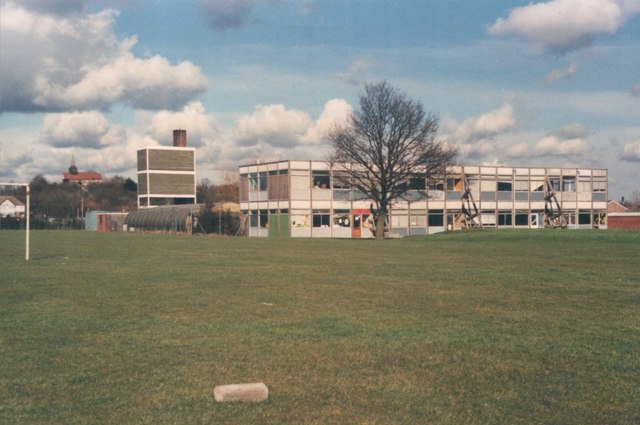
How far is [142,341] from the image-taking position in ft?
31.6

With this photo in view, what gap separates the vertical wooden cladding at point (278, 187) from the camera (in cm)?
7200

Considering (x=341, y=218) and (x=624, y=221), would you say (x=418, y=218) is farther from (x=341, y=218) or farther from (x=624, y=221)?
(x=624, y=221)

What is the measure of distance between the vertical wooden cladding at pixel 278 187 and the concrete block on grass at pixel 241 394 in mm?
65096

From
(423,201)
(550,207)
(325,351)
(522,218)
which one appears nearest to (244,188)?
(423,201)

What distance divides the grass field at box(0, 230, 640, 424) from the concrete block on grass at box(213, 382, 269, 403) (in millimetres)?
89

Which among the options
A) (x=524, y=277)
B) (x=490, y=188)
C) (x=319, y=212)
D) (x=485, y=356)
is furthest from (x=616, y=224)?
(x=485, y=356)

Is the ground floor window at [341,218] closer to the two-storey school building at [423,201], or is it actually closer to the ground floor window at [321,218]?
the two-storey school building at [423,201]

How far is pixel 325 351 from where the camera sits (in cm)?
889

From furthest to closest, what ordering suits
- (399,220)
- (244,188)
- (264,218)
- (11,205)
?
(11,205)
(244,188)
(399,220)
(264,218)

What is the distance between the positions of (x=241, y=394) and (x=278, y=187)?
66.8 metres

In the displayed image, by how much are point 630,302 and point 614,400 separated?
7.68 m

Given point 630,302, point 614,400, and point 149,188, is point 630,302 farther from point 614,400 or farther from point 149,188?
point 149,188

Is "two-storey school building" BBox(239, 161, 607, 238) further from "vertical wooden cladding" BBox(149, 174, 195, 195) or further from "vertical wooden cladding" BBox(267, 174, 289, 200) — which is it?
"vertical wooden cladding" BBox(149, 174, 195, 195)

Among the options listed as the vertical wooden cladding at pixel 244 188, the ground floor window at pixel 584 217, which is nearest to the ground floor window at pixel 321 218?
the vertical wooden cladding at pixel 244 188
